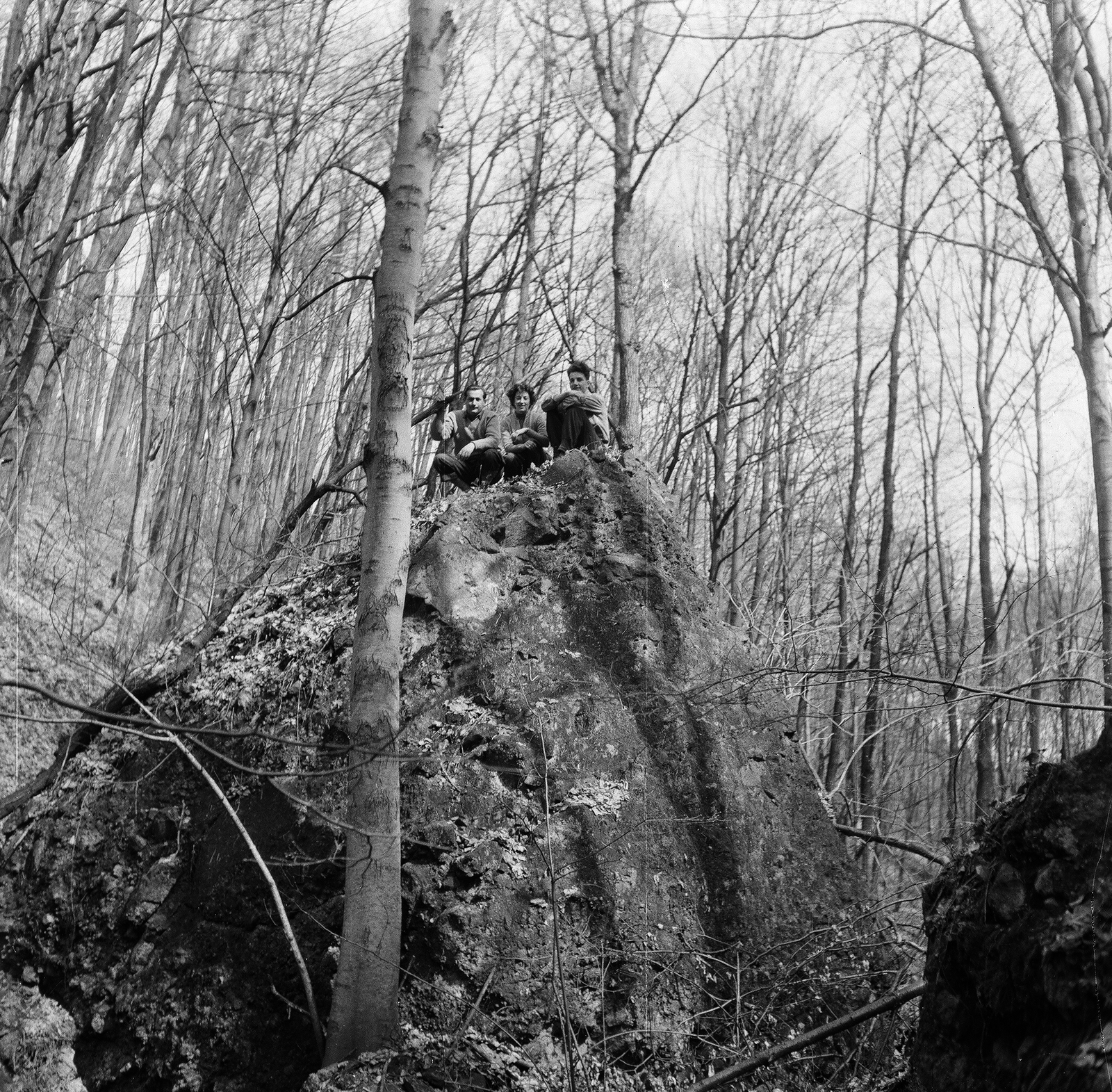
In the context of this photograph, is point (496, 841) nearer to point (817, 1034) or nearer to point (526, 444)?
point (817, 1034)

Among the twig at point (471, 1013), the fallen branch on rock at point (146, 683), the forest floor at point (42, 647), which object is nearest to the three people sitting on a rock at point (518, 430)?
the fallen branch on rock at point (146, 683)

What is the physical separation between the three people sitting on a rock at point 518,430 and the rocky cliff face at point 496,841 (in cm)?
83

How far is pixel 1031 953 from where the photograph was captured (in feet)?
8.96

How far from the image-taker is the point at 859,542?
18.3m

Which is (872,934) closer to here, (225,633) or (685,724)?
(685,724)

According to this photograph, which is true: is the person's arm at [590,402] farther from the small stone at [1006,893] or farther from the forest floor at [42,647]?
the small stone at [1006,893]

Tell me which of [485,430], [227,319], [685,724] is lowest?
[685,724]

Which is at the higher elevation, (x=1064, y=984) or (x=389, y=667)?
(x=389, y=667)

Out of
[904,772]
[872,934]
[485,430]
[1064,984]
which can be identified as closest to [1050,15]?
[485,430]

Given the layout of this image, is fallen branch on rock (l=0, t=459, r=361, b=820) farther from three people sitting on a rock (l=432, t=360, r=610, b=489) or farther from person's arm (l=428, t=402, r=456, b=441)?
person's arm (l=428, t=402, r=456, b=441)

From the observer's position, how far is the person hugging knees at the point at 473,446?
29.5 feet

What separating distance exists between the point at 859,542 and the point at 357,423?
10.6 meters

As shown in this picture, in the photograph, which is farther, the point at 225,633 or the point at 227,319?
the point at 227,319

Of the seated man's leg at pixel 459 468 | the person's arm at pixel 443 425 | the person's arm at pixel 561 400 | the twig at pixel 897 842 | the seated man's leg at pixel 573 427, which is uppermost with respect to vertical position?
the person's arm at pixel 443 425
